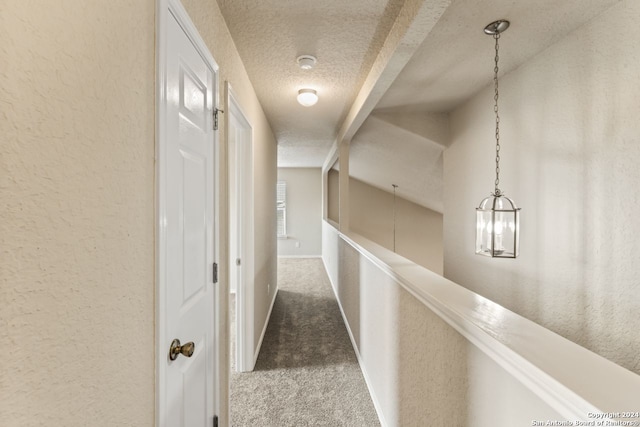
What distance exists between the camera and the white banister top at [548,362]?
0.57 metres

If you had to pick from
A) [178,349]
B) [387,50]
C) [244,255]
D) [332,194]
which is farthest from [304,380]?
[332,194]

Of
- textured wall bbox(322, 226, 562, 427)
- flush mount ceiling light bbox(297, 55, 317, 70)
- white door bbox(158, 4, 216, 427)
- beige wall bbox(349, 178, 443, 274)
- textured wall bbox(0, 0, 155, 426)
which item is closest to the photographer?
textured wall bbox(0, 0, 155, 426)

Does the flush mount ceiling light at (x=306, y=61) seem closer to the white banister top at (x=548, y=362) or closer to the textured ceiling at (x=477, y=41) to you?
the textured ceiling at (x=477, y=41)

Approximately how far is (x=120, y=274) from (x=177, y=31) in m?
0.81

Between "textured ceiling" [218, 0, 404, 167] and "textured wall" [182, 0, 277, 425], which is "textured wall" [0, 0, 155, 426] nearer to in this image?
"textured wall" [182, 0, 277, 425]

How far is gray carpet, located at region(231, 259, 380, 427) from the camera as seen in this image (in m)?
2.02

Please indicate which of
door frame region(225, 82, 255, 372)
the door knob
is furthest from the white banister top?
door frame region(225, 82, 255, 372)

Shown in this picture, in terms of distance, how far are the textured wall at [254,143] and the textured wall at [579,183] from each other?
2.06 meters

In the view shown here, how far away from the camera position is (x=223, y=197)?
166 centimetres

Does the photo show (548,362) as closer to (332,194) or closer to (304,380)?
(304,380)

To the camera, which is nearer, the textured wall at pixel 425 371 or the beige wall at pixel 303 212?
the textured wall at pixel 425 371

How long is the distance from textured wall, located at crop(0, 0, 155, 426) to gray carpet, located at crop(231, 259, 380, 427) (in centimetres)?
141

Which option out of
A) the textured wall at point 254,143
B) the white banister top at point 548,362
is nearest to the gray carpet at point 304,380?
the textured wall at point 254,143

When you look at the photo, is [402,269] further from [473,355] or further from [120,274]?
[120,274]
